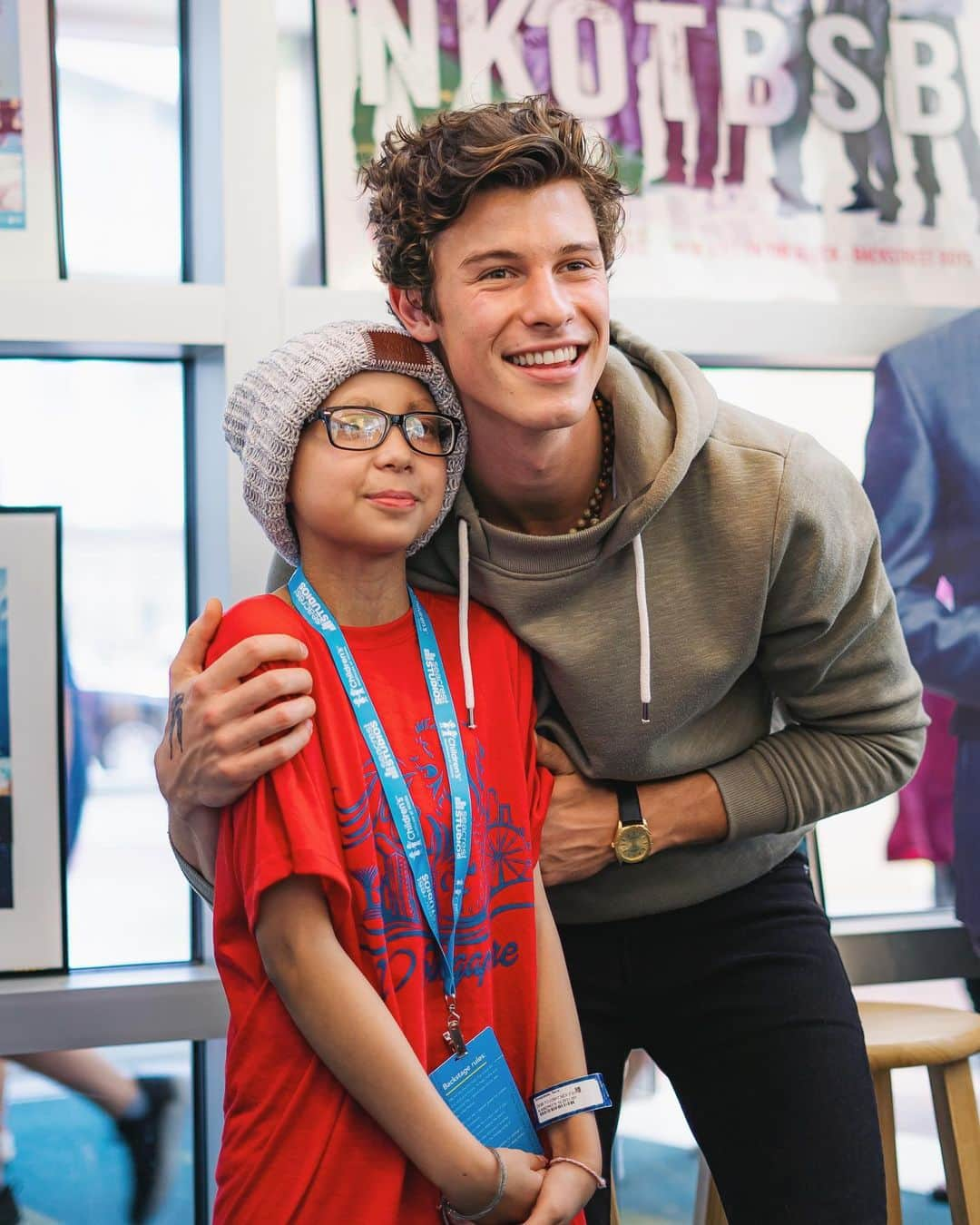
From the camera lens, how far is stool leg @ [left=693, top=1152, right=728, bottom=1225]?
6.39 feet

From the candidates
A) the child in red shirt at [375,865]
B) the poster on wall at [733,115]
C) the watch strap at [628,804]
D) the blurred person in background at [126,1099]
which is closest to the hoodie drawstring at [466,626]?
the child in red shirt at [375,865]

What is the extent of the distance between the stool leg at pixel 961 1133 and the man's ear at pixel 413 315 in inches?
51.9

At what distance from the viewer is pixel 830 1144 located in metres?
1.42

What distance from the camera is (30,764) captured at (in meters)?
2.05

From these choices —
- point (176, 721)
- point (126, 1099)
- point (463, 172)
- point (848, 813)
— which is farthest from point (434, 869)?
point (848, 813)

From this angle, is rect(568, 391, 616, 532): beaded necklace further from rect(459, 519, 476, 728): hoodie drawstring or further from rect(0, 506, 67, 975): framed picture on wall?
rect(0, 506, 67, 975): framed picture on wall

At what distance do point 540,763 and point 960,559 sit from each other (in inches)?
45.2

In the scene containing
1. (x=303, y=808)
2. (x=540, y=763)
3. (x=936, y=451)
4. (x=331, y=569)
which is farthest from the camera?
(x=936, y=451)

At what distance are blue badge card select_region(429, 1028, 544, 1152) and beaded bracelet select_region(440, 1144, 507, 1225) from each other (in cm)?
4

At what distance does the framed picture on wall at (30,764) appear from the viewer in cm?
205

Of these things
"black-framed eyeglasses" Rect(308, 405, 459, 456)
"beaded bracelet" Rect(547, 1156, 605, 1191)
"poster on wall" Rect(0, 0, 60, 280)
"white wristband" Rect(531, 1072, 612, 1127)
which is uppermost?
"poster on wall" Rect(0, 0, 60, 280)

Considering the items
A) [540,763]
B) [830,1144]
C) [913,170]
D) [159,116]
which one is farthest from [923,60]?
[830,1144]

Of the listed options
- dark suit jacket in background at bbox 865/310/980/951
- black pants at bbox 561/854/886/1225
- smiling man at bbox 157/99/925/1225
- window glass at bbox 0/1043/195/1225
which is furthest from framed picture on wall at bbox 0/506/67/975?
dark suit jacket in background at bbox 865/310/980/951

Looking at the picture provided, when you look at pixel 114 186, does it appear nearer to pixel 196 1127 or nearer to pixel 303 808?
pixel 303 808
